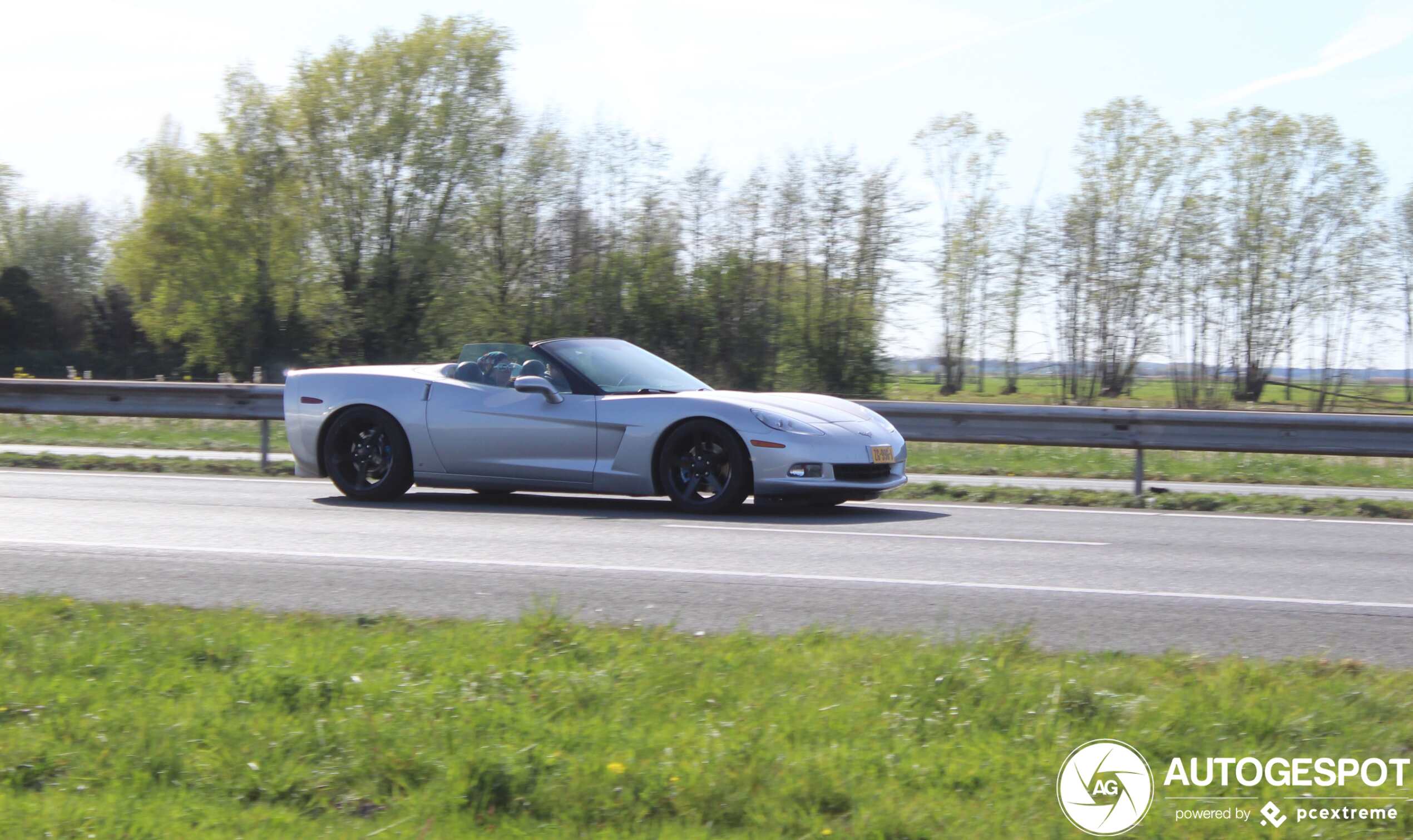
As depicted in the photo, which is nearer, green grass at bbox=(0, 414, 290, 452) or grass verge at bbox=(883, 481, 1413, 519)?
grass verge at bbox=(883, 481, 1413, 519)

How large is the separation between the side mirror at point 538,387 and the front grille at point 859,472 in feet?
7.28

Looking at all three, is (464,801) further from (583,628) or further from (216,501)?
(216,501)

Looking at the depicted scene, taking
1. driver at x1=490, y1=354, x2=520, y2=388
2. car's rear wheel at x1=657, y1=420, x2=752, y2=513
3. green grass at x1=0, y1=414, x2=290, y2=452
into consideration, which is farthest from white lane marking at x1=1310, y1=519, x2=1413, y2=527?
green grass at x1=0, y1=414, x2=290, y2=452

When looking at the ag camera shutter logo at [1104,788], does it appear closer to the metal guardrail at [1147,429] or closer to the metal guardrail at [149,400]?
the metal guardrail at [1147,429]

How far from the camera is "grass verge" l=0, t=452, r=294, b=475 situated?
12742mm

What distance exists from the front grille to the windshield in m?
1.40

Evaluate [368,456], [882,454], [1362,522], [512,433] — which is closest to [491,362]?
[512,433]

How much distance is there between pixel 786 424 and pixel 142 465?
7.66 meters

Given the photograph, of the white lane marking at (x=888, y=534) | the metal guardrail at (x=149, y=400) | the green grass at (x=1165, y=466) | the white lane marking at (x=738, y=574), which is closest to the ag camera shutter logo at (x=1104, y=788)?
the white lane marking at (x=738, y=574)

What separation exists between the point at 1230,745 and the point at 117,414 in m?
13.5

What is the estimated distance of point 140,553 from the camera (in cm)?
739

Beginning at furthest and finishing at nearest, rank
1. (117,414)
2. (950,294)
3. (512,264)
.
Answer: (512,264) < (950,294) < (117,414)

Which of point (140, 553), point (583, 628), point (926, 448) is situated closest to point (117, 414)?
point (140, 553)

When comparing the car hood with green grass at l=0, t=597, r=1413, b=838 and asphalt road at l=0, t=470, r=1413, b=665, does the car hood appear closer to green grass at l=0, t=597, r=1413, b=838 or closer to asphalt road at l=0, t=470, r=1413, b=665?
asphalt road at l=0, t=470, r=1413, b=665
